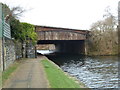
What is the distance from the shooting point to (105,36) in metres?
49.6

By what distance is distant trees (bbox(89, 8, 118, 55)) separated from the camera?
49.5m

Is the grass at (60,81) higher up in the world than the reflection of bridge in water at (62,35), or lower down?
lower down

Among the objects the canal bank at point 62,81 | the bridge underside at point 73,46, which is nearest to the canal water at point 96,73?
the canal bank at point 62,81

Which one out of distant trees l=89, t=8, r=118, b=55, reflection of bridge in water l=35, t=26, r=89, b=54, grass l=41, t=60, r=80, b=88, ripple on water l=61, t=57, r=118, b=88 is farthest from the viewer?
distant trees l=89, t=8, r=118, b=55

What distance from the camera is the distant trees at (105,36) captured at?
49.5m

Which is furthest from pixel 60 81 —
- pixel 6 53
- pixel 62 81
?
pixel 6 53

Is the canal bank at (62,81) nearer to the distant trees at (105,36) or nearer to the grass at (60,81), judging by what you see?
the grass at (60,81)

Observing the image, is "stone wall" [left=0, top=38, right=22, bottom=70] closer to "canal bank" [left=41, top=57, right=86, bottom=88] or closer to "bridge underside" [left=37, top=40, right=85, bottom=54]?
"canal bank" [left=41, top=57, right=86, bottom=88]

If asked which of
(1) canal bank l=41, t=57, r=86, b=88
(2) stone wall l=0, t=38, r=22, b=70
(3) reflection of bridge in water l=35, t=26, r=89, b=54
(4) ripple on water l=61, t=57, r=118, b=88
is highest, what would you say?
(3) reflection of bridge in water l=35, t=26, r=89, b=54

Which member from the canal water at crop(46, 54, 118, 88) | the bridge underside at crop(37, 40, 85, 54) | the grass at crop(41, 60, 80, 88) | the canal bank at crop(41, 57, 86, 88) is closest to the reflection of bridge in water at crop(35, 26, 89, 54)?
the bridge underside at crop(37, 40, 85, 54)

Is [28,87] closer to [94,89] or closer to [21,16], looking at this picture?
[94,89]

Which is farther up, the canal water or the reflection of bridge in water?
the reflection of bridge in water

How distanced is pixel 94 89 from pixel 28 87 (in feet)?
15.8

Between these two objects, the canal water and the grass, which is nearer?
the grass
